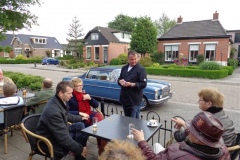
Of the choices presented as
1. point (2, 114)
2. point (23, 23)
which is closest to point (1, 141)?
point (2, 114)

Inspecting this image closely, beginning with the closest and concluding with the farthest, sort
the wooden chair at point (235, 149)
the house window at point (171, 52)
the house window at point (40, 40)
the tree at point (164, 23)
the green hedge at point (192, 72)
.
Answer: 1. the wooden chair at point (235, 149)
2. the green hedge at point (192, 72)
3. the house window at point (171, 52)
4. the tree at point (164, 23)
5. the house window at point (40, 40)

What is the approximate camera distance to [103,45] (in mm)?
32594

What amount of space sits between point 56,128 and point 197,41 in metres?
25.4

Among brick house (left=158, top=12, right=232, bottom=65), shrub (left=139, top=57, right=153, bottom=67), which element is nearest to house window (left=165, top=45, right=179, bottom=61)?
brick house (left=158, top=12, right=232, bottom=65)

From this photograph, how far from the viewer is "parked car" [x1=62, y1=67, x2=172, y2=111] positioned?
6516 mm

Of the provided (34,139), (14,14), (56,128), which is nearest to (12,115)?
(34,139)

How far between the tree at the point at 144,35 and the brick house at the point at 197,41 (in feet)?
6.82

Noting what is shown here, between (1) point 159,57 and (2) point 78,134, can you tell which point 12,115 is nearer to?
(2) point 78,134

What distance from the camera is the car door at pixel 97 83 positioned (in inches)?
289

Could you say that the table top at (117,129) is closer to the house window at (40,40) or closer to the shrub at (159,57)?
the shrub at (159,57)

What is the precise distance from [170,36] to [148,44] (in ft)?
12.2

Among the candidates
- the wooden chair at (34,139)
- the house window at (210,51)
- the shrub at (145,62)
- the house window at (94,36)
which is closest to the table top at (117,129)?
the wooden chair at (34,139)

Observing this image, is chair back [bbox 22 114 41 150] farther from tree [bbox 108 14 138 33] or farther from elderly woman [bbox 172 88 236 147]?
tree [bbox 108 14 138 33]

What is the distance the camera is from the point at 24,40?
46.4m
